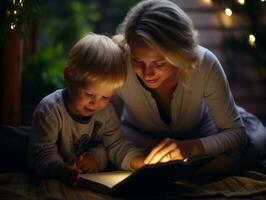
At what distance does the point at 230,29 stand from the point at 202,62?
5.74ft

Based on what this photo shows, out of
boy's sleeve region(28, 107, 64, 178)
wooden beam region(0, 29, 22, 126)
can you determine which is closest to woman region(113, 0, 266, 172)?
boy's sleeve region(28, 107, 64, 178)

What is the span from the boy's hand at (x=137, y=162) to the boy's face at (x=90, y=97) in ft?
0.73

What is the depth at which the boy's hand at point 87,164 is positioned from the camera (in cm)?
180

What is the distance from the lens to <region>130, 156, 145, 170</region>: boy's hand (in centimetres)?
183

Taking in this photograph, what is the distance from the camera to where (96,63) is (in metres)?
1.74

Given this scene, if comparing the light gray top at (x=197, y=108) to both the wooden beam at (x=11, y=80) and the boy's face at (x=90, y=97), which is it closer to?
the boy's face at (x=90, y=97)

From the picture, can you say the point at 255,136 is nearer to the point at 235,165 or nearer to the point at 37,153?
the point at 235,165

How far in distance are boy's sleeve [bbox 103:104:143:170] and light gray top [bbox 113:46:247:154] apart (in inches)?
6.0

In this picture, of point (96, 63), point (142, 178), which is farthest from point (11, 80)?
point (142, 178)

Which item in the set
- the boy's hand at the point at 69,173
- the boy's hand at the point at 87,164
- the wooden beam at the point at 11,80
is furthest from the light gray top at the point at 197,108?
the wooden beam at the point at 11,80

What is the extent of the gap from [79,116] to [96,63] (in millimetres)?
223

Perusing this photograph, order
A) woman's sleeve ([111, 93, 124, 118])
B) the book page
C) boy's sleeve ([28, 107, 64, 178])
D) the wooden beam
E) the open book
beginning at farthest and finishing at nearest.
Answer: the wooden beam < woman's sleeve ([111, 93, 124, 118]) < boy's sleeve ([28, 107, 64, 178]) < the book page < the open book

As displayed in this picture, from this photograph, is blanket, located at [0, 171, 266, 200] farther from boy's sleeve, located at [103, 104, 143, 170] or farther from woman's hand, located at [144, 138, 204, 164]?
boy's sleeve, located at [103, 104, 143, 170]

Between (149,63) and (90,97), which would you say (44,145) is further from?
(149,63)
